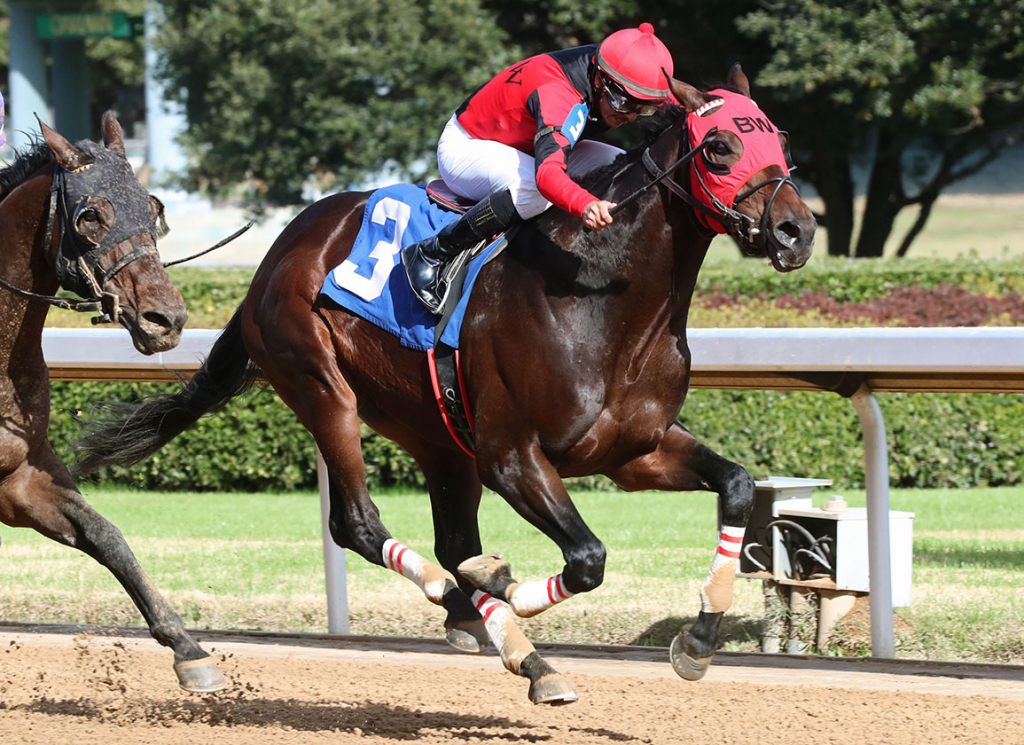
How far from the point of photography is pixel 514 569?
229 inches

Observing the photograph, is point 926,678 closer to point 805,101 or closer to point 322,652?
point 322,652

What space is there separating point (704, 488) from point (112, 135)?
6.57 ft

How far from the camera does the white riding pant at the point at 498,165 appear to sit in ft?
12.5

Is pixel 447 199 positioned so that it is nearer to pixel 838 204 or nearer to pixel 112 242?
pixel 112 242

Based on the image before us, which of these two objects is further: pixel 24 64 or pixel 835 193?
pixel 24 64

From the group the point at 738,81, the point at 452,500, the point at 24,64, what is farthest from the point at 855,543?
the point at 24,64

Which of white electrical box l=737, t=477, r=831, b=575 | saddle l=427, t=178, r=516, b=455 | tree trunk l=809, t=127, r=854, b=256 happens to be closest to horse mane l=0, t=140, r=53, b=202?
saddle l=427, t=178, r=516, b=455

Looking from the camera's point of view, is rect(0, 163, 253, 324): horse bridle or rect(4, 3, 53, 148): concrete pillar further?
rect(4, 3, 53, 148): concrete pillar

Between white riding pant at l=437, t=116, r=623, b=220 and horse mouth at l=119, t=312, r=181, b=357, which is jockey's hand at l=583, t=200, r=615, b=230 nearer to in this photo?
white riding pant at l=437, t=116, r=623, b=220

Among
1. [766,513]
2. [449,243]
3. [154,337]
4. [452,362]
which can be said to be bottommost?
[766,513]

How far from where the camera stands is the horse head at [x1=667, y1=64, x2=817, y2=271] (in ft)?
10.9

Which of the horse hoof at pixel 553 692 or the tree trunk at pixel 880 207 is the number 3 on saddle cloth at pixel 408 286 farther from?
the tree trunk at pixel 880 207

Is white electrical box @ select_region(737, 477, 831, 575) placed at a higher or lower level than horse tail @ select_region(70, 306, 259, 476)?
lower

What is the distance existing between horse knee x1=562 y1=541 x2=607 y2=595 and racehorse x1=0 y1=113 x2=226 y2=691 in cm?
121
